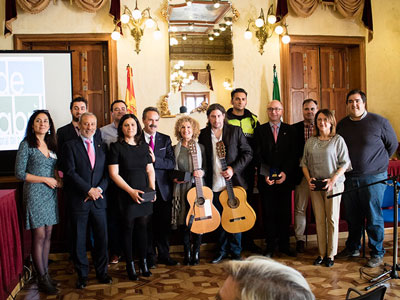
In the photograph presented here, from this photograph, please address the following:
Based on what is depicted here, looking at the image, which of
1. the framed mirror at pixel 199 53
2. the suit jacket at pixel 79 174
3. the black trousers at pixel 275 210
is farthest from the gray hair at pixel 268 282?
the framed mirror at pixel 199 53

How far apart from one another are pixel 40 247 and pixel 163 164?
4.09ft

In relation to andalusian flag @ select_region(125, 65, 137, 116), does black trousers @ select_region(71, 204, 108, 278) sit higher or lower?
lower

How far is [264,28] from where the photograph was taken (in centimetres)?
648

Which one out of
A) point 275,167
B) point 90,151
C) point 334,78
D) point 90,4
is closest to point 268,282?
point 90,151

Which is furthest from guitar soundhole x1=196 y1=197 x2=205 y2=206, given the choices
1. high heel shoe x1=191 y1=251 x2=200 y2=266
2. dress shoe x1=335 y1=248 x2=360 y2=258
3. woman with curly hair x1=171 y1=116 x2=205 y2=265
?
dress shoe x1=335 y1=248 x2=360 y2=258

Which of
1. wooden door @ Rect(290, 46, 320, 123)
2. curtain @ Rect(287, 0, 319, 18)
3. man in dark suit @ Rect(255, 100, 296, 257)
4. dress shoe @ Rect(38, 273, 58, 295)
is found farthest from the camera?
wooden door @ Rect(290, 46, 320, 123)

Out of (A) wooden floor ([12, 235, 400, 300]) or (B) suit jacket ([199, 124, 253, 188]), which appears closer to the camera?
(A) wooden floor ([12, 235, 400, 300])

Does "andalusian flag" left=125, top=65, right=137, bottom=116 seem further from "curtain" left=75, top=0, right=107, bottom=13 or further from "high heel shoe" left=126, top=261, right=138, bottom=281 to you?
"high heel shoe" left=126, top=261, right=138, bottom=281

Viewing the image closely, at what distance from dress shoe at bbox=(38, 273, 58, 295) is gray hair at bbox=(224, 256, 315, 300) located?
280cm

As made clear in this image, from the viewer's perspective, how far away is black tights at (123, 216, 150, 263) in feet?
11.6

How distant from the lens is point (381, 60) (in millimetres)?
7016

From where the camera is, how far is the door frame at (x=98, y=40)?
6113mm

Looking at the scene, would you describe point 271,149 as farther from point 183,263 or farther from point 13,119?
point 13,119

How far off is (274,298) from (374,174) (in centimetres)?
329
